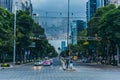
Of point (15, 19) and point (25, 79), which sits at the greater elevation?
point (15, 19)

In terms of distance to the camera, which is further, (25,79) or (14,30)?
(14,30)

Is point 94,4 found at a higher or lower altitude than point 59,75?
higher

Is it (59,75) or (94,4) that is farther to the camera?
(94,4)

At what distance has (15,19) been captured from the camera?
8444 cm

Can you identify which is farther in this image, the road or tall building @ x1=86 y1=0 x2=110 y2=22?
tall building @ x1=86 y1=0 x2=110 y2=22

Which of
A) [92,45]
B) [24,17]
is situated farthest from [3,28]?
[92,45]

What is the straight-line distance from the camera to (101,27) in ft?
263

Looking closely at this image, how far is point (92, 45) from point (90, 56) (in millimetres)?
28107

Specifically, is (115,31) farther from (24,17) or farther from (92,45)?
(92,45)

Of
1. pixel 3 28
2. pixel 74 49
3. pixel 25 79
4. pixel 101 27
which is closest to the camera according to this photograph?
pixel 25 79

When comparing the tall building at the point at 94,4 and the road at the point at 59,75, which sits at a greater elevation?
the tall building at the point at 94,4

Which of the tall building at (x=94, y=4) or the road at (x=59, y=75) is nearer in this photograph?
the road at (x=59, y=75)

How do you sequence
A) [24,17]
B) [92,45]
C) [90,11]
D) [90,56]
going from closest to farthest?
[24,17], [92,45], [90,56], [90,11]

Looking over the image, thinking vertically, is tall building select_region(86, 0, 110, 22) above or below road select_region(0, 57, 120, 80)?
above
